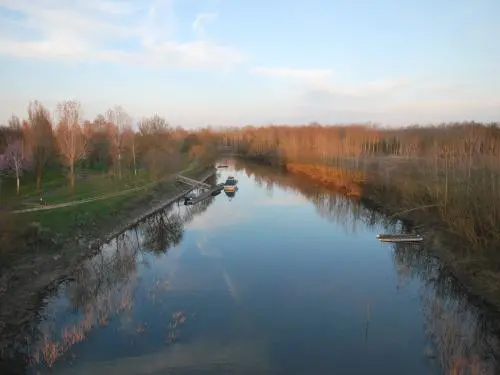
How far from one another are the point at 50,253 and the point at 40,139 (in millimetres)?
19209

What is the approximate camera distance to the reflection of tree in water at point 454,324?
1054 centimetres

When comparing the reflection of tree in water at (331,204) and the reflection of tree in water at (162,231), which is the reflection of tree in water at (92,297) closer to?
the reflection of tree in water at (162,231)

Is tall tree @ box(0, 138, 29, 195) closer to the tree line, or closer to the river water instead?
the river water

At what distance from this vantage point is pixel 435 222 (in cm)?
Result: 2114

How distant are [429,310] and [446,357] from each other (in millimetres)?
3188

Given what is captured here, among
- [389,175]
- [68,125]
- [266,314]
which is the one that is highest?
[68,125]

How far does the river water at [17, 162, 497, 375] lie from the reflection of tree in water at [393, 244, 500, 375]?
4 centimetres

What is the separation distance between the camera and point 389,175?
3222 cm

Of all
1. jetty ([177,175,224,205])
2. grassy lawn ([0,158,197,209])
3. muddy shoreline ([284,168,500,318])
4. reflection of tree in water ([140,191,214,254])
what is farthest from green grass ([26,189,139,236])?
muddy shoreline ([284,168,500,318])

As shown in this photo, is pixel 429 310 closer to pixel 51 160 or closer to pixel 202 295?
pixel 202 295

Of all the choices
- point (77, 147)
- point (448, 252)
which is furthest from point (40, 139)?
point (448, 252)

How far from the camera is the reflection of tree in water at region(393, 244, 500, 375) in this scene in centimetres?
1054

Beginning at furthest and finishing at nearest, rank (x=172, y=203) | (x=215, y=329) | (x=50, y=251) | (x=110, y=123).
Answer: (x=110, y=123) → (x=172, y=203) → (x=50, y=251) → (x=215, y=329)

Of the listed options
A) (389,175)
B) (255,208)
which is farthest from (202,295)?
(389,175)
